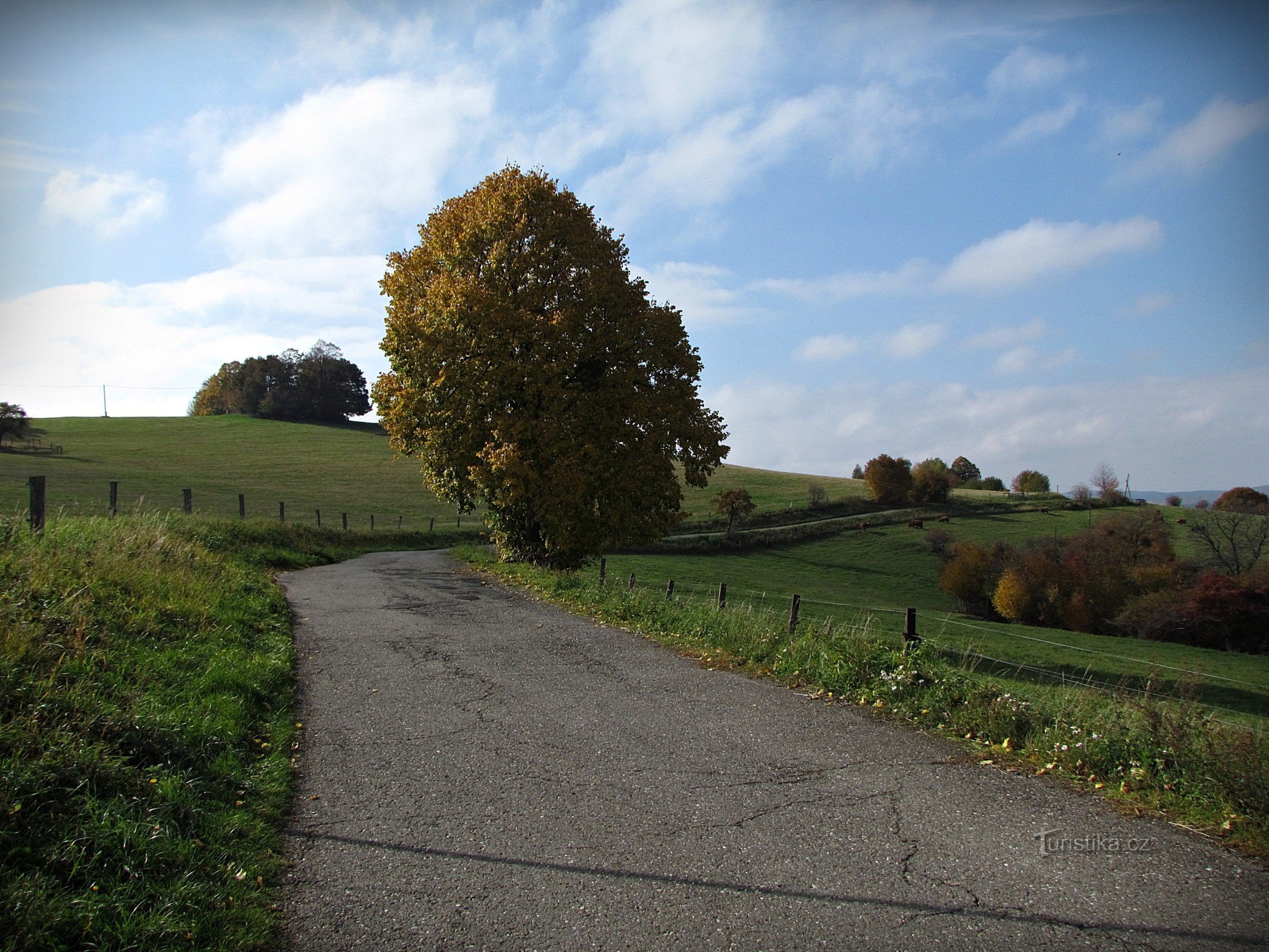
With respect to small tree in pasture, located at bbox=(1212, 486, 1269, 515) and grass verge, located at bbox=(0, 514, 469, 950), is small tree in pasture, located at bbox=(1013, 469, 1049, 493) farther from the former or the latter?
grass verge, located at bbox=(0, 514, 469, 950)

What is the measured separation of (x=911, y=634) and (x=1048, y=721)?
2.33 meters

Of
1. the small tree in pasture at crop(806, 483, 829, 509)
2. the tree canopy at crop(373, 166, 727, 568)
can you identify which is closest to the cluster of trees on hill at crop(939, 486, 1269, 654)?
the small tree in pasture at crop(806, 483, 829, 509)

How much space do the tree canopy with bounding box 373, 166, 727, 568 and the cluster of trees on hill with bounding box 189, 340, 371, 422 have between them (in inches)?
3179

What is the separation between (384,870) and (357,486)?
59.1m

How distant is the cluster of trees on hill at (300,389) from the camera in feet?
314

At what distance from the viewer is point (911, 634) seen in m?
8.88

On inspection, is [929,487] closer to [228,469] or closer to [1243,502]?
[1243,502]

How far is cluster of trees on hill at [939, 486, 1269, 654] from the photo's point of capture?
44969 mm

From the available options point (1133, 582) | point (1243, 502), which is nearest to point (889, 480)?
point (1133, 582)

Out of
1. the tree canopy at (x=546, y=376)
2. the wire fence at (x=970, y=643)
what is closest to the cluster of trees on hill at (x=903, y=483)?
the wire fence at (x=970, y=643)

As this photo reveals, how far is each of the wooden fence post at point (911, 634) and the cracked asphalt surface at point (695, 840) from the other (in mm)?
1506

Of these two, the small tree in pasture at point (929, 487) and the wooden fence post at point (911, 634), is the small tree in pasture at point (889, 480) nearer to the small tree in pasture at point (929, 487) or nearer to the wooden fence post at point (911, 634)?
the small tree in pasture at point (929, 487)

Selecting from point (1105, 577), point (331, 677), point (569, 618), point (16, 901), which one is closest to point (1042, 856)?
point (16, 901)

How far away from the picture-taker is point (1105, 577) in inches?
2174
